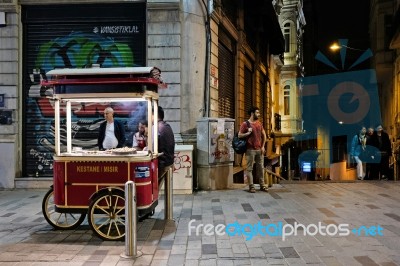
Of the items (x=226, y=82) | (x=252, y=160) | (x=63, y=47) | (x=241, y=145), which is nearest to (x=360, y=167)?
(x=252, y=160)

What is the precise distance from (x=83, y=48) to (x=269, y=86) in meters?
17.6

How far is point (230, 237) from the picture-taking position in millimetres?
6379

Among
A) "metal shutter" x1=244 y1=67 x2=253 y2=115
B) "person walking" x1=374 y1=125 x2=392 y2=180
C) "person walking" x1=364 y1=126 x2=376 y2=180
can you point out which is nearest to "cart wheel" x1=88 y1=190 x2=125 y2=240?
"person walking" x1=364 y1=126 x2=376 y2=180

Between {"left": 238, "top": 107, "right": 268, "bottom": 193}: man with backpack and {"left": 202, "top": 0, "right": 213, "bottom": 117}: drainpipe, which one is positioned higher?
{"left": 202, "top": 0, "right": 213, "bottom": 117}: drainpipe

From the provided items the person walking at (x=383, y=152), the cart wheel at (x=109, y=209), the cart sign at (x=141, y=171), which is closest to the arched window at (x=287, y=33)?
the person walking at (x=383, y=152)

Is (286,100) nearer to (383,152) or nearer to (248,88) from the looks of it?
(248,88)

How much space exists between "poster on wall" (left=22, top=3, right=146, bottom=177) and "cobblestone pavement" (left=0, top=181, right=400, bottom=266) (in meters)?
2.12

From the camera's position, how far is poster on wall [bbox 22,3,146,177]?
37.8 ft

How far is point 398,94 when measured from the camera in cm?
2119

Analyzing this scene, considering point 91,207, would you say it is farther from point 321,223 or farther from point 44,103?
point 44,103

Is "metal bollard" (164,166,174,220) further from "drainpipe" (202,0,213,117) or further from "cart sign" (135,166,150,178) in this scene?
"drainpipe" (202,0,213,117)

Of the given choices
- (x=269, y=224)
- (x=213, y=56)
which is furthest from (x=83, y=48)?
(x=269, y=224)

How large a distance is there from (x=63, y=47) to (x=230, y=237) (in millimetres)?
7683

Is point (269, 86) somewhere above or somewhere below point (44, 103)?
above
